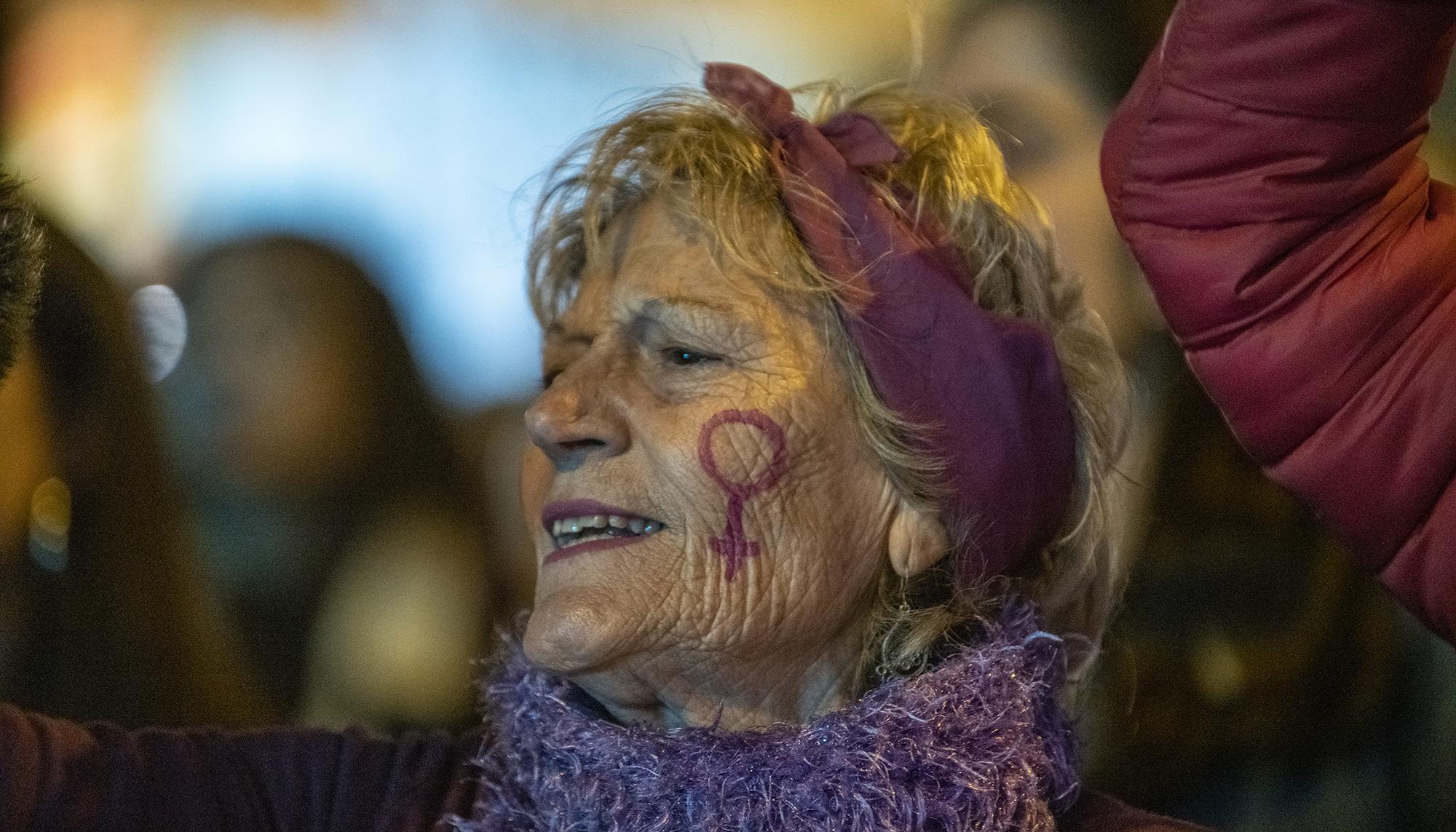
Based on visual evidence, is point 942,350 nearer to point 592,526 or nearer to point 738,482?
point 738,482

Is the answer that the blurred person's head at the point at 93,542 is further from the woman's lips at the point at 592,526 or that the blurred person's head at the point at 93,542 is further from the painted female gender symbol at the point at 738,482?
the painted female gender symbol at the point at 738,482

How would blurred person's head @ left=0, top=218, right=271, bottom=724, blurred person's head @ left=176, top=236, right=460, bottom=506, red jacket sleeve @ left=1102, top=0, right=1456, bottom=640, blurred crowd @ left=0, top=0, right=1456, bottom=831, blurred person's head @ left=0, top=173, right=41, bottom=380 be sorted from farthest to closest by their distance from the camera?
blurred person's head @ left=176, top=236, right=460, bottom=506, blurred crowd @ left=0, top=0, right=1456, bottom=831, blurred person's head @ left=0, top=218, right=271, bottom=724, blurred person's head @ left=0, top=173, right=41, bottom=380, red jacket sleeve @ left=1102, top=0, right=1456, bottom=640

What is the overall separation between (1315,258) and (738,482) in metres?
0.61

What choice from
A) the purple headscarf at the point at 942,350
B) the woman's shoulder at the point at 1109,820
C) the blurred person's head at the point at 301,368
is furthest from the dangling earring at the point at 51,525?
the woman's shoulder at the point at 1109,820

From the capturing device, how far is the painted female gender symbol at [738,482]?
1427mm

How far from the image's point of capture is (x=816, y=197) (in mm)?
1479

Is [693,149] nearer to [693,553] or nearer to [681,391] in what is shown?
[681,391]

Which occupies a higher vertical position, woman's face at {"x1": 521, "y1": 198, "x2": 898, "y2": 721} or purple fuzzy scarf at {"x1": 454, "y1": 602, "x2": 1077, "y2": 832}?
woman's face at {"x1": 521, "y1": 198, "x2": 898, "y2": 721}

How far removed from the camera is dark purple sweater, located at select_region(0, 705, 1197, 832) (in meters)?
1.33

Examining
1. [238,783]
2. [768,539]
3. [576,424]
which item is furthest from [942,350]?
[238,783]

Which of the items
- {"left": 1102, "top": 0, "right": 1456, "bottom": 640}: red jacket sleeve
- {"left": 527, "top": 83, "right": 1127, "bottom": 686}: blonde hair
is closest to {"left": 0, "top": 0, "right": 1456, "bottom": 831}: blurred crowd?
{"left": 527, "top": 83, "right": 1127, "bottom": 686}: blonde hair

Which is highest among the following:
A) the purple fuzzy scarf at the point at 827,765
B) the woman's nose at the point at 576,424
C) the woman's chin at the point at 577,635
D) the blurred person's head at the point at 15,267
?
the blurred person's head at the point at 15,267

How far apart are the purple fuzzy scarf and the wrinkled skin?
2.7 inches

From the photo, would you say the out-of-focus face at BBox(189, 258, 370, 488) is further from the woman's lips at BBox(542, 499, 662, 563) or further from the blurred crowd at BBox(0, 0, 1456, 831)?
the woman's lips at BBox(542, 499, 662, 563)
